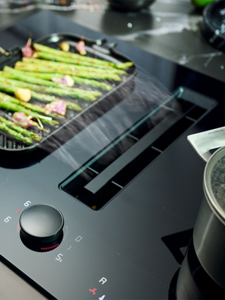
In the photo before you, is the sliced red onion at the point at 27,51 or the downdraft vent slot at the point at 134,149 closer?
the downdraft vent slot at the point at 134,149

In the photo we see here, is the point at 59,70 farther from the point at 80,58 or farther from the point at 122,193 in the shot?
the point at 122,193

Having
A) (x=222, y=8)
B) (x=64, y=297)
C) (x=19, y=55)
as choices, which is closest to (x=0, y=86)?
(x=19, y=55)

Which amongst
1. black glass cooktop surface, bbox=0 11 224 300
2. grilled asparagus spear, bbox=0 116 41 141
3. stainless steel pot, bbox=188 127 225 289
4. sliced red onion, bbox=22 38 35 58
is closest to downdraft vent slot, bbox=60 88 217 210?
black glass cooktop surface, bbox=0 11 224 300

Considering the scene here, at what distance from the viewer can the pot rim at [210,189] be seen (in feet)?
1.25

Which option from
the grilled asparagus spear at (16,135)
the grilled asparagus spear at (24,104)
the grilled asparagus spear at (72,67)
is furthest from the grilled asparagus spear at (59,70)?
the grilled asparagus spear at (16,135)

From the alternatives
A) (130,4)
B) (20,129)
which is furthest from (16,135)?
(130,4)

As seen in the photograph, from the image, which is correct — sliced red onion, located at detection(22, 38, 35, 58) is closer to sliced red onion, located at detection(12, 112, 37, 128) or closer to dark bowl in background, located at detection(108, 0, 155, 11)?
sliced red onion, located at detection(12, 112, 37, 128)

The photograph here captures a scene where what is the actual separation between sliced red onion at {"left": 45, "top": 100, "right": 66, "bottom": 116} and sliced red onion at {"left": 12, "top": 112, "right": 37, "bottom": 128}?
4 cm

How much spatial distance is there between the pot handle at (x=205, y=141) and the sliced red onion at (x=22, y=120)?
357mm

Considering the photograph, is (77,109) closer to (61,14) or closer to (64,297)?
(64,297)

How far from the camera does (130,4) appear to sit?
1121mm

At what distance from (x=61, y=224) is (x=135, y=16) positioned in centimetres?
86

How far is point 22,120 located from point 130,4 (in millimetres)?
632

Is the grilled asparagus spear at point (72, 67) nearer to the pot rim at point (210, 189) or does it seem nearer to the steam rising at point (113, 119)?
the steam rising at point (113, 119)
